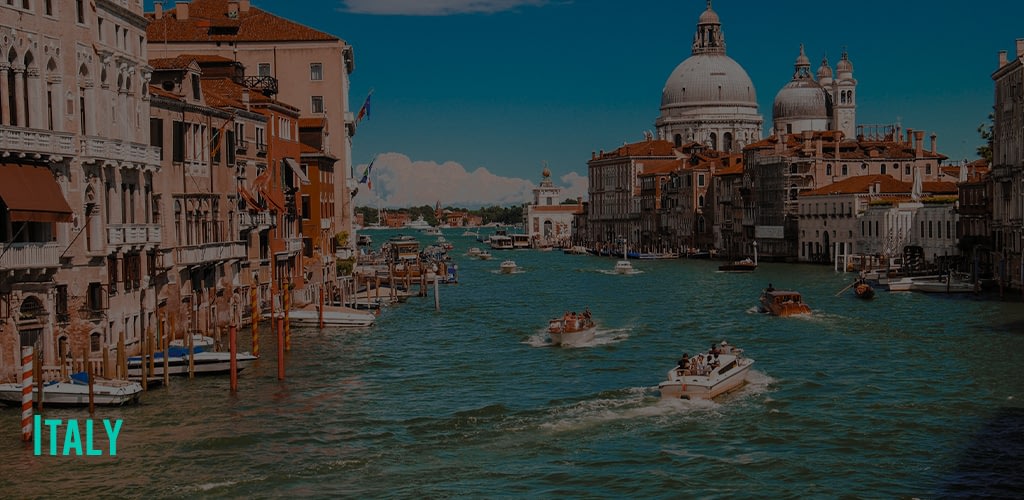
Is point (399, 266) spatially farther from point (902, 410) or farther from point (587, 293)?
point (902, 410)

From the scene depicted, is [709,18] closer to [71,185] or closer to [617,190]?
[617,190]

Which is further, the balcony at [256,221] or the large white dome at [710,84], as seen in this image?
the large white dome at [710,84]

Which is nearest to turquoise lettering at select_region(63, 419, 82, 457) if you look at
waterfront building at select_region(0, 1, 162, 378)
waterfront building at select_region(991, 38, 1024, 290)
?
waterfront building at select_region(0, 1, 162, 378)

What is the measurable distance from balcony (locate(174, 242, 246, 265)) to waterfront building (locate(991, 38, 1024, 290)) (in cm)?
2988

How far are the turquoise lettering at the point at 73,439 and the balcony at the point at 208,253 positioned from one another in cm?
1078

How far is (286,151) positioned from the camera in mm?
46188

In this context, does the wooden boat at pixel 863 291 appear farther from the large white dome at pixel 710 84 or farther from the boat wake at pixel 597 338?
the large white dome at pixel 710 84

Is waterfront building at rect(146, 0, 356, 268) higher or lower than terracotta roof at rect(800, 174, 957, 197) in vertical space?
higher

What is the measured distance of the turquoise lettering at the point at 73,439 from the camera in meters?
22.5

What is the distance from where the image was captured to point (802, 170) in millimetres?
98125

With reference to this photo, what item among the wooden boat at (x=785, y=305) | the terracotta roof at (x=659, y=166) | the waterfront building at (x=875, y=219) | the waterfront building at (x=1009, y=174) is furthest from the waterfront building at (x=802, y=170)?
the wooden boat at (x=785, y=305)

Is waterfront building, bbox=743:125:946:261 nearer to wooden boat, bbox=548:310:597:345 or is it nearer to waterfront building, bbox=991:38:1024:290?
waterfront building, bbox=991:38:1024:290

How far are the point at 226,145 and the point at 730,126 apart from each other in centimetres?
13092

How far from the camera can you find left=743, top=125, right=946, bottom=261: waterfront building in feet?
322
